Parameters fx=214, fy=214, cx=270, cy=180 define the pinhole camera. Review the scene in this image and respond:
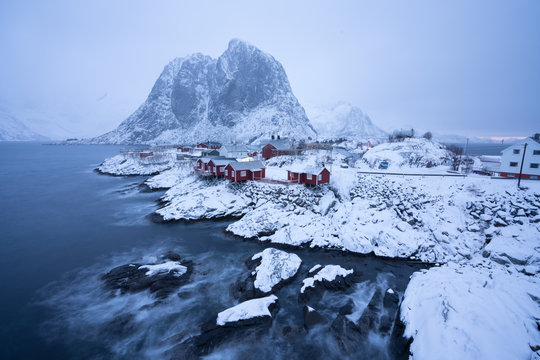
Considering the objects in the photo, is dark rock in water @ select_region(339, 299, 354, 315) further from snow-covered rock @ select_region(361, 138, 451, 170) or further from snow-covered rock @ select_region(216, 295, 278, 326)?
snow-covered rock @ select_region(361, 138, 451, 170)

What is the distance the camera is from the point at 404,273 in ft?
65.5

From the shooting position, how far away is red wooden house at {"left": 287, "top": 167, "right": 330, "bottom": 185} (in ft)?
107

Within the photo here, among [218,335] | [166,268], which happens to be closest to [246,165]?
[166,268]

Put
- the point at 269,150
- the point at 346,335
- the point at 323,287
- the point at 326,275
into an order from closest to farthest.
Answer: the point at 346,335 → the point at 323,287 → the point at 326,275 → the point at 269,150

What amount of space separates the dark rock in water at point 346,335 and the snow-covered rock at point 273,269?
5.30m

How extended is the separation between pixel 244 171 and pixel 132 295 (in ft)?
77.0

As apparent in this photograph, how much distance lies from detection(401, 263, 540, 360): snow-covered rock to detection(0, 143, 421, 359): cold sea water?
222 centimetres

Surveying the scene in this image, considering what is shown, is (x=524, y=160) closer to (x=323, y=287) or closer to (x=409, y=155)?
(x=409, y=155)

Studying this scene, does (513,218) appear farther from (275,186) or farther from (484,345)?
(275,186)

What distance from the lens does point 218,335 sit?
529 inches

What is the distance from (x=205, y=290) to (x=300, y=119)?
16687 centimetres

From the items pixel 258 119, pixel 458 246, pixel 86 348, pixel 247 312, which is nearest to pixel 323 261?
pixel 247 312

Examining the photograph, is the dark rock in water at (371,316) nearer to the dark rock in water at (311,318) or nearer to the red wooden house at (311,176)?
the dark rock in water at (311,318)

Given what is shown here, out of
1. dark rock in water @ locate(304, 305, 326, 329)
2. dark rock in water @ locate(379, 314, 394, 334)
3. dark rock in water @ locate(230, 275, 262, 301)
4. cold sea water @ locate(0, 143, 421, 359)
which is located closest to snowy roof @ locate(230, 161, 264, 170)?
cold sea water @ locate(0, 143, 421, 359)
